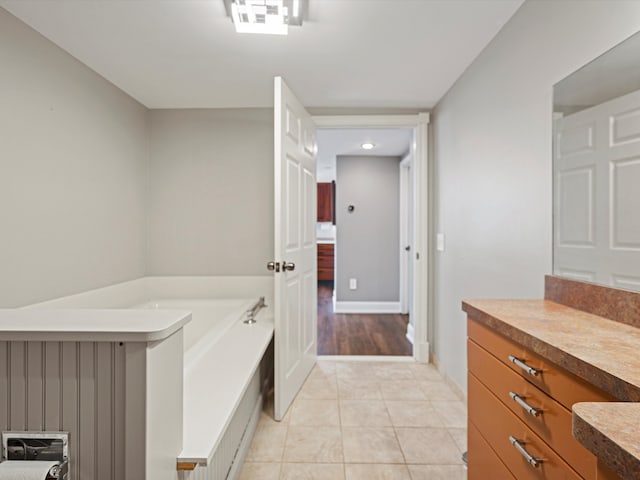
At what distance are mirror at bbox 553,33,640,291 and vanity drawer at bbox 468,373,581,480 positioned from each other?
52cm

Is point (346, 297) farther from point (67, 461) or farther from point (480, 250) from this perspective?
point (67, 461)

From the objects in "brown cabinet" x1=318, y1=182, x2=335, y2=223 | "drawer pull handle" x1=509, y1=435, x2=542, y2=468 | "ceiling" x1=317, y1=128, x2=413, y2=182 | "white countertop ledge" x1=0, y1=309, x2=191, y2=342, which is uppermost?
"ceiling" x1=317, y1=128, x2=413, y2=182

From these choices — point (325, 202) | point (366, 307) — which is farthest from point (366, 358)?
point (325, 202)

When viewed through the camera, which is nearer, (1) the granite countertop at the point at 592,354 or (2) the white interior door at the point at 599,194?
(1) the granite countertop at the point at 592,354

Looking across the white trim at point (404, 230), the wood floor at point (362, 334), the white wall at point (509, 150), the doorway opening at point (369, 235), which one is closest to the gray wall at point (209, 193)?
the wood floor at point (362, 334)

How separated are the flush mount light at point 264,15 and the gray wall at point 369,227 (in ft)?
11.0

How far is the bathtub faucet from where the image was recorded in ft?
8.03

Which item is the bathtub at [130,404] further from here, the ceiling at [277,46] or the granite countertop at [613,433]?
the ceiling at [277,46]

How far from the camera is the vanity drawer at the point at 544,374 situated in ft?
2.52

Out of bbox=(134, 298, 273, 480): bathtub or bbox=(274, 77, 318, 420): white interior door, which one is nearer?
bbox=(134, 298, 273, 480): bathtub

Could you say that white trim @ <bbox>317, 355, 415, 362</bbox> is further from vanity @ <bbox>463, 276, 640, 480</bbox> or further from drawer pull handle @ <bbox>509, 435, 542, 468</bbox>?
drawer pull handle @ <bbox>509, 435, 542, 468</bbox>

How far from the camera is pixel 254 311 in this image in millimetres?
2674

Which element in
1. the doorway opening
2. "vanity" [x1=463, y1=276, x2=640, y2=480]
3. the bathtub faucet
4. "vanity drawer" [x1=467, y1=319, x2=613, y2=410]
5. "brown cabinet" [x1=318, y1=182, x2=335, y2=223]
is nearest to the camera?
"vanity" [x1=463, y1=276, x2=640, y2=480]

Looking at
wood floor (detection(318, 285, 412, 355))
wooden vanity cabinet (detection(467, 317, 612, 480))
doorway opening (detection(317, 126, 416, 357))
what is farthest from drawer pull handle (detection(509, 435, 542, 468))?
doorway opening (detection(317, 126, 416, 357))
